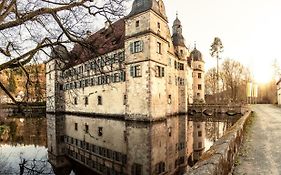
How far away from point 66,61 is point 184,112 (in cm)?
3346

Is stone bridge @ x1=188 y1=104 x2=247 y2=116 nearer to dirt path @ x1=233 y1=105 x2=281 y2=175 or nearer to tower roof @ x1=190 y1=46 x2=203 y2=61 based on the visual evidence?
tower roof @ x1=190 y1=46 x2=203 y2=61

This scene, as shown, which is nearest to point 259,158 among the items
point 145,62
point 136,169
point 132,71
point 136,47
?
point 136,169

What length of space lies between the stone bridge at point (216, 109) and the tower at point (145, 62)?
14.4 meters

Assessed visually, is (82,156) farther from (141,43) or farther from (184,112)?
(184,112)

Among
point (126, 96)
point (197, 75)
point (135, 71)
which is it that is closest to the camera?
point (135, 71)

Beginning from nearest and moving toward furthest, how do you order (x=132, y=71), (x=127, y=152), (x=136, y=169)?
1. (x=136, y=169)
2. (x=127, y=152)
3. (x=132, y=71)

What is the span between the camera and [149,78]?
26953 millimetres

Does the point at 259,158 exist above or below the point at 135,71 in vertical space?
below

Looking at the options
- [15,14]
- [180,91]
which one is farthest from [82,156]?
[180,91]

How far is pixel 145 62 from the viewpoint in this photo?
2725 centimetres

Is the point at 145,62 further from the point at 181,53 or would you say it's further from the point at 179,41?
the point at 179,41

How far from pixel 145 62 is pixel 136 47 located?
88.2 inches

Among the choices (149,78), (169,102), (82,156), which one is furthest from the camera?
(169,102)

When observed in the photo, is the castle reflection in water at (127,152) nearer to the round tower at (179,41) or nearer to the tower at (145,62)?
the tower at (145,62)
